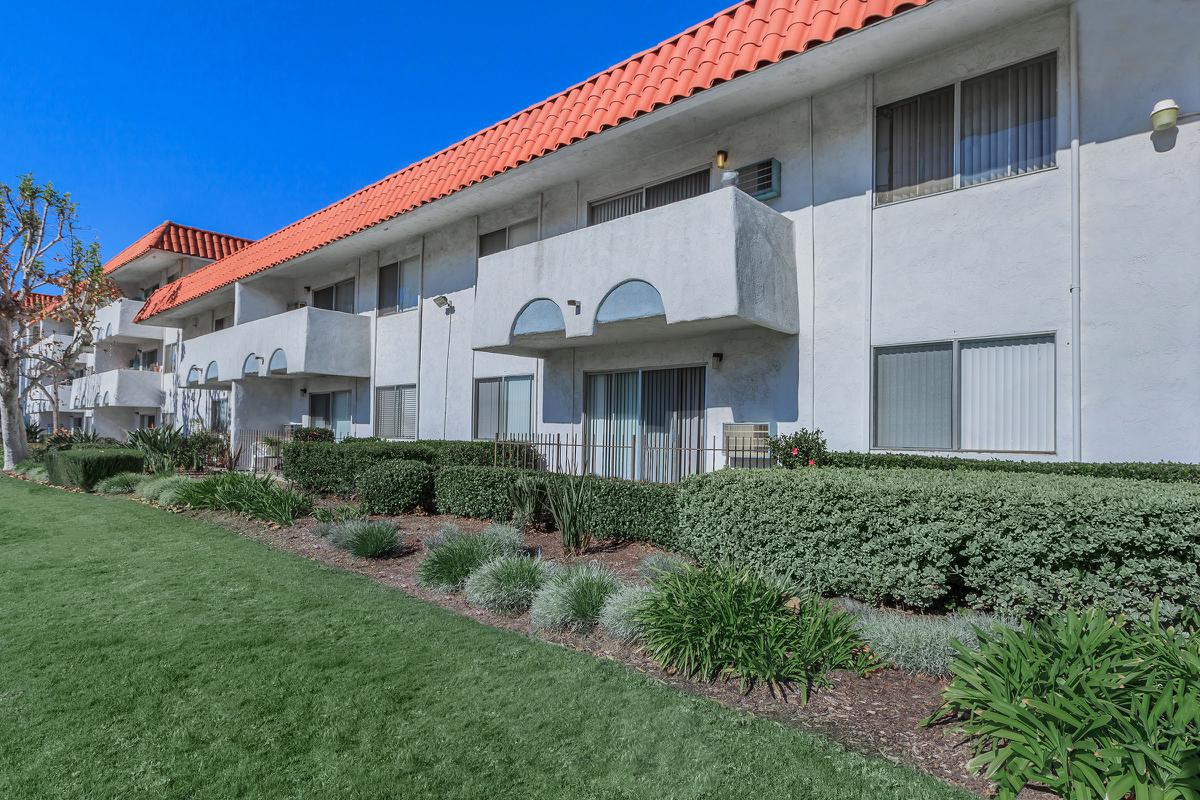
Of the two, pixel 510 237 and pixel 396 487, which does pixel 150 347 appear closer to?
pixel 510 237

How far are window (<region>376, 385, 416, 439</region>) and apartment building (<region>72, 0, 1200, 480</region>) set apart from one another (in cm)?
345

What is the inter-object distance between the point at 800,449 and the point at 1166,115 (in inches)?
209

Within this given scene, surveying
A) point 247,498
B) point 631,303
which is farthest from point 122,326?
point 631,303

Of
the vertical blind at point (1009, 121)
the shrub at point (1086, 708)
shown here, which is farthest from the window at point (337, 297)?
the shrub at point (1086, 708)

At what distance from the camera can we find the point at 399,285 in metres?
17.4

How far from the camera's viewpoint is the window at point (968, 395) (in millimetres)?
7809

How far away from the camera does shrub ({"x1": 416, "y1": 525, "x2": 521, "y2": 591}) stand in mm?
7148

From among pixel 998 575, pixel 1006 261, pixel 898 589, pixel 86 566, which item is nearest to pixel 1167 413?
pixel 1006 261

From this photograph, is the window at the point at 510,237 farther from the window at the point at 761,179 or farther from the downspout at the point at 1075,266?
the downspout at the point at 1075,266

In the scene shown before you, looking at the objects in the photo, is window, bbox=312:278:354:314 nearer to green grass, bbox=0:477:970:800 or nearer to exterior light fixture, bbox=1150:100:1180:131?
green grass, bbox=0:477:970:800

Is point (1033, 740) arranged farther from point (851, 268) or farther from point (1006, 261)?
point (851, 268)

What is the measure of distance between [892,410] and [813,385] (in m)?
1.12

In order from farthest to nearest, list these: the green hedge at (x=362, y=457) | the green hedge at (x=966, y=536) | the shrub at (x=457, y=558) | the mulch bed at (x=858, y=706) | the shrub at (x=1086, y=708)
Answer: the green hedge at (x=362, y=457) → the shrub at (x=457, y=558) → the green hedge at (x=966, y=536) → the mulch bed at (x=858, y=706) → the shrub at (x=1086, y=708)

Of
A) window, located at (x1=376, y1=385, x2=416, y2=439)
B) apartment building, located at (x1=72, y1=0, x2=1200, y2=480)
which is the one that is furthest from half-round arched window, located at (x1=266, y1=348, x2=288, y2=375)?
apartment building, located at (x1=72, y1=0, x2=1200, y2=480)
